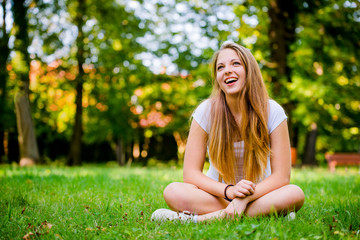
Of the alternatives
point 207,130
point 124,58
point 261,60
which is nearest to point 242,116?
point 207,130

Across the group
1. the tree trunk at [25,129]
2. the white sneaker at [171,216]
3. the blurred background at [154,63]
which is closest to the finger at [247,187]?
the white sneaker at [171,216]

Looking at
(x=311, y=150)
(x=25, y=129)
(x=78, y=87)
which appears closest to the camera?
(x=25, y=129)

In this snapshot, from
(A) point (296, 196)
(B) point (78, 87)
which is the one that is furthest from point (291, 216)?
(B) point (78, 87)

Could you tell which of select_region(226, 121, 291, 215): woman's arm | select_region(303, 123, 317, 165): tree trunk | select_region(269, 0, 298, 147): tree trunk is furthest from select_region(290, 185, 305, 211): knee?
select_region(303, 123, 317, 165): tree trunk

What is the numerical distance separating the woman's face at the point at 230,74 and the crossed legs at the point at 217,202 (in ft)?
2.95

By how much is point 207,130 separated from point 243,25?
8374 millimetres

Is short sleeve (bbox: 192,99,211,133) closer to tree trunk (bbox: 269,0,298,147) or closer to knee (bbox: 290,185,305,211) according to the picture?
knee (bbox: 290,185,305,211)

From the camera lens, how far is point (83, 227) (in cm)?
240

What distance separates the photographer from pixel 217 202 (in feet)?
8.74

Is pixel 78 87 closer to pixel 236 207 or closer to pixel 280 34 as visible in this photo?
pixel 280 34

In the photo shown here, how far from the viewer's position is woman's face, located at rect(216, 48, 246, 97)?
2.86 meters

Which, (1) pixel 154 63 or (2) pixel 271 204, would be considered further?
(1) pixel 154 63

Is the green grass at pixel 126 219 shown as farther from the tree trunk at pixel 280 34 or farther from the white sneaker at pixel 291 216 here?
the tree trunk at pixel 280 34

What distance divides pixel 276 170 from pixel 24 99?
375 inches
